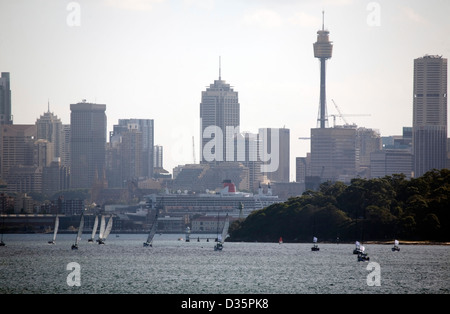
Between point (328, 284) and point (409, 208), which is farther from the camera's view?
point (409, 208)

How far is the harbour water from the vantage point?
102 meters

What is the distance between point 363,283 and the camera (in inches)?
4225

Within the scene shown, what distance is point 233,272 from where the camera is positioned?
12250cm

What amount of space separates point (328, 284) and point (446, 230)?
83850 mm

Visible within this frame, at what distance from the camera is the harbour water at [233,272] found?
101688 mm
